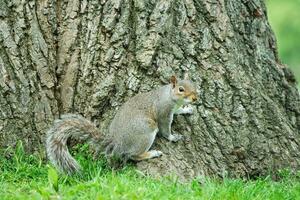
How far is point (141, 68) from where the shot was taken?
5355 mm

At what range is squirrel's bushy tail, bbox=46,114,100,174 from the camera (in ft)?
16.5

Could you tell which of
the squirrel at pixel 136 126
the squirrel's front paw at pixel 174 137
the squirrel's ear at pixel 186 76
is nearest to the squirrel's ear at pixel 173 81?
the squirrel at pixel 136 126

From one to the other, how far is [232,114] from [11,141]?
4.72ft

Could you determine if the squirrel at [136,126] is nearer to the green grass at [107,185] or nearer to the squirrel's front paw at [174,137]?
the squirrel's front paw at [174,137]

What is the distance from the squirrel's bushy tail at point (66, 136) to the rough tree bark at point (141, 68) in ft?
0.65

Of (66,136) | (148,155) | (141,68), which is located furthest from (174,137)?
(66,136)

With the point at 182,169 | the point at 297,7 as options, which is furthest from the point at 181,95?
the point at 297,7

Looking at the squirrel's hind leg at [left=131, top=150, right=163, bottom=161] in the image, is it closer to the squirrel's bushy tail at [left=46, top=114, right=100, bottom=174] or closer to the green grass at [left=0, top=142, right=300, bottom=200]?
the green grass at [left=0, top=142, right=300, bottom=200]

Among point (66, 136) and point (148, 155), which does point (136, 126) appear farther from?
point (66, 136)

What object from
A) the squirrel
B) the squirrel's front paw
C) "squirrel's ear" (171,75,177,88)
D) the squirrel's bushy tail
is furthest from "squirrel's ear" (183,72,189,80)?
the squirrel's bushy tail

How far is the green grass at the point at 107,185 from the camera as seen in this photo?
451cm

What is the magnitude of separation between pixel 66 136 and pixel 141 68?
65 centimetres

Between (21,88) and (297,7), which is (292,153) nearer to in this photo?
(21,88)

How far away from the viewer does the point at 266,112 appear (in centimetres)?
565
